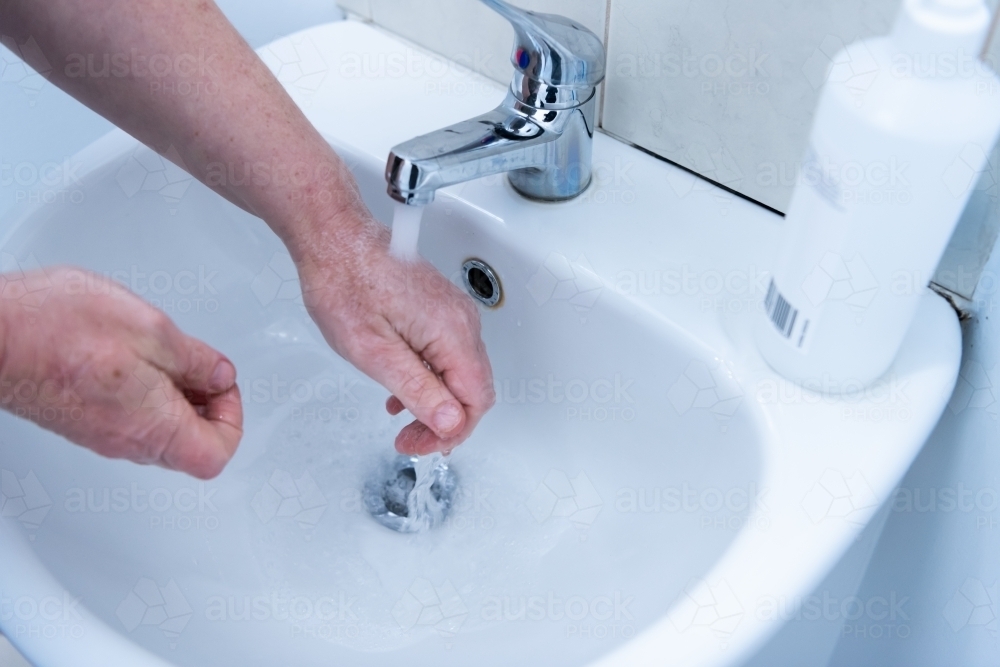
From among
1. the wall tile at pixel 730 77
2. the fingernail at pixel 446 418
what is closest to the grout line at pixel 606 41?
the wall tile at pixel 730 77

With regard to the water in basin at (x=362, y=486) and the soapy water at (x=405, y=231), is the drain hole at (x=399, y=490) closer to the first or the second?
the water in basin at (x=362, y=486)

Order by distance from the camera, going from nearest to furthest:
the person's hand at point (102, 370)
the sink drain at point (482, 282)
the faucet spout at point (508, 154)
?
the person's hand at point (102, 370)
the faucet spout at point (508, 154)
the sink drain at point (482, 282)

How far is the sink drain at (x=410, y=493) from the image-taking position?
561 millimetres

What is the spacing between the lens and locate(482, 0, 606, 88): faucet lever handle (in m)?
0.44

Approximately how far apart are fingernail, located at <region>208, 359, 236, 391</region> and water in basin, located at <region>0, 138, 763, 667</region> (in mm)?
142

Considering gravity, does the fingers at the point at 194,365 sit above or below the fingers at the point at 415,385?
above

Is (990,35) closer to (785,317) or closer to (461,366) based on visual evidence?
(785,317)

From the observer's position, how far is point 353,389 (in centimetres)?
63

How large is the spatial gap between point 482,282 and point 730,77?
20 centimetres

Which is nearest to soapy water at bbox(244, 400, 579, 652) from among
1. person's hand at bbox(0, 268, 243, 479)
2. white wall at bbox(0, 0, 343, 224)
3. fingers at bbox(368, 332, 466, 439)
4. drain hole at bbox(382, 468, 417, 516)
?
drain hole at bbox(382, 468, 417, 516)

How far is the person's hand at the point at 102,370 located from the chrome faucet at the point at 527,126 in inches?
5.5

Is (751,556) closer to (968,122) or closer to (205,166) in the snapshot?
(968,122)

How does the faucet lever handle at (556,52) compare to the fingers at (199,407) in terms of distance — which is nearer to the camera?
the fingers at (199,407)

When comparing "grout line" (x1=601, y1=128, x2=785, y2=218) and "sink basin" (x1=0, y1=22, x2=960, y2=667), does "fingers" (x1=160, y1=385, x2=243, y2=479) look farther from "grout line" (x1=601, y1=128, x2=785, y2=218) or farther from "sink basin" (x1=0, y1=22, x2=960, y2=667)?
"grout line" (x1=601, y1=128, x2=785, y2=218)
